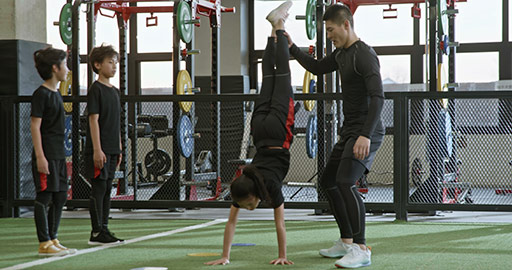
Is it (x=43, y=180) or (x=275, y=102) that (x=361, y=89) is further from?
(x=43, y=180)

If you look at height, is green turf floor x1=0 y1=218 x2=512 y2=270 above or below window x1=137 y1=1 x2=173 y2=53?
below

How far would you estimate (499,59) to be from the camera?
9.98 metres

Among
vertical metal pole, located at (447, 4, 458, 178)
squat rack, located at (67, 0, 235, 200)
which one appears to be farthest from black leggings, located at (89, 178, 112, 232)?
vertical metal pole, located at (447, 4, 458, 178)

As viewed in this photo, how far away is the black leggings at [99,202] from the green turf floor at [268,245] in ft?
0.65

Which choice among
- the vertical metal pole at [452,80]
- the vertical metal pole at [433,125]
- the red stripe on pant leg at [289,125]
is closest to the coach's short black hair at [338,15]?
the red stripe on pant leg at [289,125]

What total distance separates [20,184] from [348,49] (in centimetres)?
369

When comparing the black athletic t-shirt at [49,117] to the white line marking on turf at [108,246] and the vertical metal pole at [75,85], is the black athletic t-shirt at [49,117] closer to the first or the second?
the white line marking on turf at [108,246]

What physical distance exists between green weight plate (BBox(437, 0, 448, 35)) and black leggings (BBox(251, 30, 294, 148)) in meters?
3.30

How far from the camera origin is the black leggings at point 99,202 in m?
4.08

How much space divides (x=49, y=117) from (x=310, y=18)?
3628 mm

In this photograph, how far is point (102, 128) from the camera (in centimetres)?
399

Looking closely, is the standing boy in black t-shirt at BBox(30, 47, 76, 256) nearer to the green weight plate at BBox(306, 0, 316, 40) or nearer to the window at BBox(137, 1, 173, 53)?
the green weight plate at BBox(306, 0, 316, 40)

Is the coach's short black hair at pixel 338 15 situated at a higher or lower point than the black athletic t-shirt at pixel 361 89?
higher

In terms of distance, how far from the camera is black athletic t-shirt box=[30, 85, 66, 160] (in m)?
3.63
